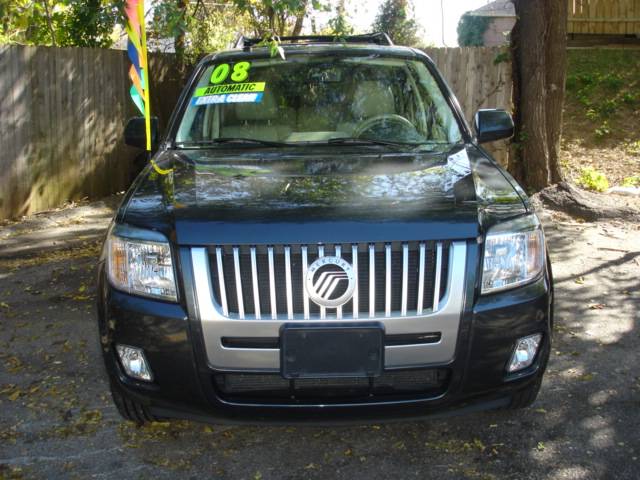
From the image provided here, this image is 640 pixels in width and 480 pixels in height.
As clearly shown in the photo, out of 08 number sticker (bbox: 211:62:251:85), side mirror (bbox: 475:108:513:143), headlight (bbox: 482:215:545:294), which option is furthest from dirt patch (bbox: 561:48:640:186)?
headlight (bbox: 482:215:545:294)

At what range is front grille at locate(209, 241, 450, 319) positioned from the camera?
2805 millimetres

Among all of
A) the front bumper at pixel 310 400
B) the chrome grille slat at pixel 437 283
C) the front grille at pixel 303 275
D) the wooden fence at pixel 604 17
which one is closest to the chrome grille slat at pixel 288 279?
the front grille at pixel 303 275

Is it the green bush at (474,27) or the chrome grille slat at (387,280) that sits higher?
the green bush at (474,27)

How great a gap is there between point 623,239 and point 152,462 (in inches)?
220

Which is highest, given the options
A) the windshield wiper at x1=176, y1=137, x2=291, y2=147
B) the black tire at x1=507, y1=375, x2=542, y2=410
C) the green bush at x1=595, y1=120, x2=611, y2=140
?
the windshield wiper at x1=176, y1=137, x2=291, y2=147

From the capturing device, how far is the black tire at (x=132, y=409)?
321cm

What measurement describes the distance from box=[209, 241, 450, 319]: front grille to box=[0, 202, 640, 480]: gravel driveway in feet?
2.39

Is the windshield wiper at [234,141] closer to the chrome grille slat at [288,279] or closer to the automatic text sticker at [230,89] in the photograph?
the automatic text sticker at [230,89]

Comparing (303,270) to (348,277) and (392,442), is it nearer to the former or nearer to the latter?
(348,277)

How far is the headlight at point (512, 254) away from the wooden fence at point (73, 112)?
6.95m

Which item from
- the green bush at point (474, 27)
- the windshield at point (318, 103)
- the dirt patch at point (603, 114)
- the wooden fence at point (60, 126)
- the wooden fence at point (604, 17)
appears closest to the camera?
the windshield at point (318, 103)

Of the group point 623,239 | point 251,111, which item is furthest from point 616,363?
point 623,239

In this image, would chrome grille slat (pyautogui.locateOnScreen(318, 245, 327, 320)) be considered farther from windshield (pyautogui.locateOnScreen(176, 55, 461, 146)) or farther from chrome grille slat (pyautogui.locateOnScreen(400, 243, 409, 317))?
windshield (pyautogui.locateOnScreen(176, 55, 461, 146))

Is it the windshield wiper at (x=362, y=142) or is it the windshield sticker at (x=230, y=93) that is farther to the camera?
the windshield sticker at (x=230, y=93)
